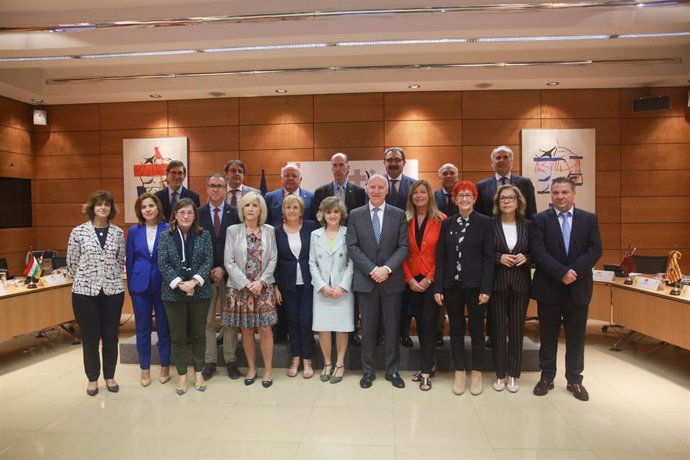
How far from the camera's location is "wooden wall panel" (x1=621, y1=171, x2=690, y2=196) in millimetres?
7410

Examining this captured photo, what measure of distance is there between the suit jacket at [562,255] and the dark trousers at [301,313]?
6.53 ft

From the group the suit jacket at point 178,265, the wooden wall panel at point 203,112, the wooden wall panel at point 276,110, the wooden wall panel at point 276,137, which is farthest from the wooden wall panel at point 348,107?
the suit jacket at point 178,265

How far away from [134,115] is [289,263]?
589 centimetres

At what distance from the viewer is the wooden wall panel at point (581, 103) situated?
739cm

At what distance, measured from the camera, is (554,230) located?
3576mm

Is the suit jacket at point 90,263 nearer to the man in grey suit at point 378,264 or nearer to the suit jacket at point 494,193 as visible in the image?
the man in grey suit at point 378,264

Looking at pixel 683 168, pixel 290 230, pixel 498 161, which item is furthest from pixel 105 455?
pixel 683 168

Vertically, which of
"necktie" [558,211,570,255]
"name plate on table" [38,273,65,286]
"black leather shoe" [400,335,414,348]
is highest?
"necktie" [558,211,570,255]

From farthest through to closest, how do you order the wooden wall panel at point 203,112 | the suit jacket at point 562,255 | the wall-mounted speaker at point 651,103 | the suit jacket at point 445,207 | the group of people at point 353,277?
the wooden wall panel at point 203,112
the wall-mounted speaker at point 651,103
the suit jacket at point 445,207
the group of people at point 353,277
the suit jacket at point 562,255

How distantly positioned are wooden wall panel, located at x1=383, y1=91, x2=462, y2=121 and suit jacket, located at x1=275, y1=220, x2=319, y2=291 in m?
4.37

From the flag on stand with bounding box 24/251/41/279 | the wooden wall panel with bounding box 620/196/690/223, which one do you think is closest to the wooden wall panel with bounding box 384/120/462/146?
the wooden wall panel with bounding box 620/196/690/223

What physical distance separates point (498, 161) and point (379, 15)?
2.19 meters

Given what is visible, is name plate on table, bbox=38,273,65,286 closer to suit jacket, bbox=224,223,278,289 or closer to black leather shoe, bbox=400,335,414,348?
suit jacket, bbox=224,223,278,289

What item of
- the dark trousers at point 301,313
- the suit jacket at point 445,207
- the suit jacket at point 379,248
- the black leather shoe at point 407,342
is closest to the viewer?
the suit jacket at point 379,248
